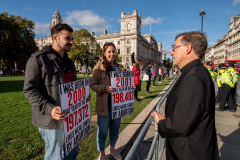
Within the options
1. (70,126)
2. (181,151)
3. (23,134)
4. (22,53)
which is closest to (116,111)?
(70,126)

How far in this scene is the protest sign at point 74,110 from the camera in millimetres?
1627

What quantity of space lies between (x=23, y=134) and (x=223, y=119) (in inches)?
244

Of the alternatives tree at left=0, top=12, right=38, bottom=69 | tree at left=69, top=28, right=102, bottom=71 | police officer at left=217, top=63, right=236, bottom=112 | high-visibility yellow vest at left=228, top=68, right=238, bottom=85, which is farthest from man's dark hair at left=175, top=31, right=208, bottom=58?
tree at left=69, top=28, right=102, bottom=71

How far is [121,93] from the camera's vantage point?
282 cm

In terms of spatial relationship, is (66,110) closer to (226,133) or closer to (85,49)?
(226,133)

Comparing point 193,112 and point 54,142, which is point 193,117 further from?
point 54,142

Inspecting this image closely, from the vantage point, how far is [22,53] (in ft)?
105

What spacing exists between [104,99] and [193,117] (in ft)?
5.23

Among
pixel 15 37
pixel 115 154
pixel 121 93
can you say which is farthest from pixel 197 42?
pixel 15 37

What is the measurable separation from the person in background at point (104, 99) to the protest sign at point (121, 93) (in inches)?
3.4

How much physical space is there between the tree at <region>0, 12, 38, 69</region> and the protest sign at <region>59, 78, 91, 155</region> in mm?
32588

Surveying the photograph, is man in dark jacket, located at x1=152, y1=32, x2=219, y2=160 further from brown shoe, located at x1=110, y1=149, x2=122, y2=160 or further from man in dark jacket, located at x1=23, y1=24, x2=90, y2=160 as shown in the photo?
brown shoe, located at x1=110, y1=149, x2=122, y2=160

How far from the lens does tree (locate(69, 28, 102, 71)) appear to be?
37688mm

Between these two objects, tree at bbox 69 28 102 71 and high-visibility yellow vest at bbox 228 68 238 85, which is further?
tree at bbox 69 28 102 71
